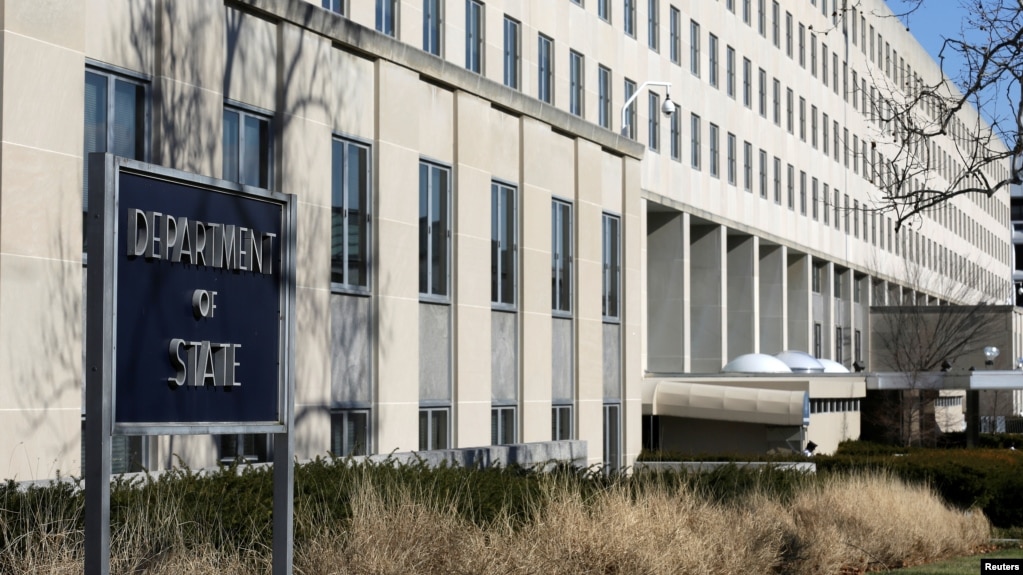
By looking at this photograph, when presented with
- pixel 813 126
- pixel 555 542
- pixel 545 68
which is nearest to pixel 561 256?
pixel 545 68

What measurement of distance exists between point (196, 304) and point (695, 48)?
4627cm

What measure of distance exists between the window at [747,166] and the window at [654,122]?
10025 mm

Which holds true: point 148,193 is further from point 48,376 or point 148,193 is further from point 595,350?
point 595,350

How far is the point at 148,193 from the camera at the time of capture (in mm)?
7719

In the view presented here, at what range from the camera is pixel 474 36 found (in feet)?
108

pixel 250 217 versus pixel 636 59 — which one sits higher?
pixel 636 59

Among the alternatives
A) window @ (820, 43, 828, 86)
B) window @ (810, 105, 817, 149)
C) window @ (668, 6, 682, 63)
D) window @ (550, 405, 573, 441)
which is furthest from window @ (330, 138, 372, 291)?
window @ (820, 43, 828, 86)

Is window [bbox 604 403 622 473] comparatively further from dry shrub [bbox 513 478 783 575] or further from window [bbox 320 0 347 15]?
dry shrub [bbox 513 478 783 575]

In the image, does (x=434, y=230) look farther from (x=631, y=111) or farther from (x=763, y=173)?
(x=763, y=173)

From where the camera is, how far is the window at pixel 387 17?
28062 mm

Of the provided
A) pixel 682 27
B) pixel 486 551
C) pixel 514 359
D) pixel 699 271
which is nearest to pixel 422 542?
pixel 486 551

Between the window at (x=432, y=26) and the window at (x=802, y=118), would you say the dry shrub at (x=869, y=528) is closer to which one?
the window at (x=432, y=26)

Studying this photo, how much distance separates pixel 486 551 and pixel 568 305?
872 inches

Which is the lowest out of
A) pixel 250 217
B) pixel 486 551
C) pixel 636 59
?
pixel 486 551
